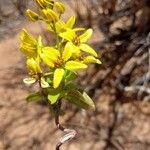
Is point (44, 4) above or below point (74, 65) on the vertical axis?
above

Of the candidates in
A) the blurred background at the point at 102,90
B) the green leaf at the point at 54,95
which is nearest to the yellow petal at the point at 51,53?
the green leaf at the point at 54,95

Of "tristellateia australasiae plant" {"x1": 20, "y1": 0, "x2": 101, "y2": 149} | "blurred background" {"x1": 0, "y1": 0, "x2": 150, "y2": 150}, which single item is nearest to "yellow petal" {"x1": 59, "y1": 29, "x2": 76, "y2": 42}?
"tristellateia australasiae plant" {"x1": 20, "y1": 0, "x2": 101, "y2": 149}

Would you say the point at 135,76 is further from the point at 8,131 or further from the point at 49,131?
the point at 8,131

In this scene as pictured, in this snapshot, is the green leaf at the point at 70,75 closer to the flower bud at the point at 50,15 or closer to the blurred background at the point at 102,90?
the flower bud at the point at 50,15

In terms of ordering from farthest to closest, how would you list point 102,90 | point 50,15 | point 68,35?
point 102,90, point 68,35, point 50,15

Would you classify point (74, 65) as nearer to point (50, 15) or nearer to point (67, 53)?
point (67, 53)

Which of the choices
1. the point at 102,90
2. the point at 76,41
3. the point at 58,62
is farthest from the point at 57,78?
the point at 102,90

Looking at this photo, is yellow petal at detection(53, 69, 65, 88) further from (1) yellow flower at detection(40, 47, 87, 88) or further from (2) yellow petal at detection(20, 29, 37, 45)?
(2) yellow petal at detection(20, 29, 37, 45)
